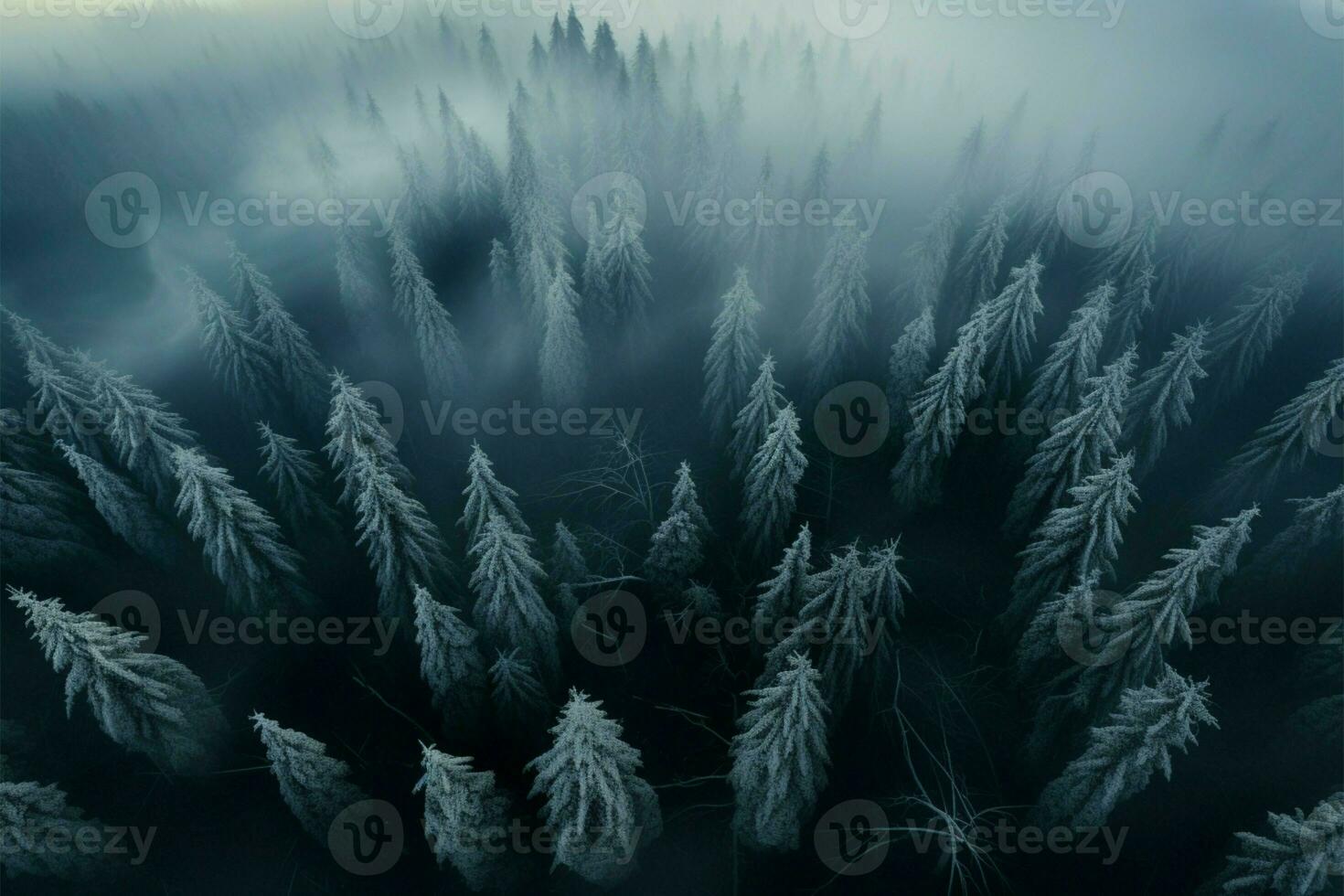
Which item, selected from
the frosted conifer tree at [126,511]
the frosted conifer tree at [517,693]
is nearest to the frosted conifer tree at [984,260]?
the frosted conifer tree at [517,693]

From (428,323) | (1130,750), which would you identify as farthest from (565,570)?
(1130,750)

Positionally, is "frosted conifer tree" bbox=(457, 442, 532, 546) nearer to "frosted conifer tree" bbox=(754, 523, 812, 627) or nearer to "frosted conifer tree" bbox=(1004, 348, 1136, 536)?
"frosted conifer tree" bbox=(754, 523, 812, 627)

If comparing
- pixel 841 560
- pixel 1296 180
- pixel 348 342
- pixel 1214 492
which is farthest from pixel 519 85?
pixel 1296 180

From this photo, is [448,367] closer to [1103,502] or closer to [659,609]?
[659,609]

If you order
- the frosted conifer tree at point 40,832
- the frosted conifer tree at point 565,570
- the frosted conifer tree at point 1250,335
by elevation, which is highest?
the frosted conifer tree at point 1250,335

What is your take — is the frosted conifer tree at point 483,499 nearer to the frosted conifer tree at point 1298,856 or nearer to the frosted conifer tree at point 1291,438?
the frosted conifer tree at point 1298,856

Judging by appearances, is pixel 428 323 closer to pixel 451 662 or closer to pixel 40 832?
pixel 451 662
